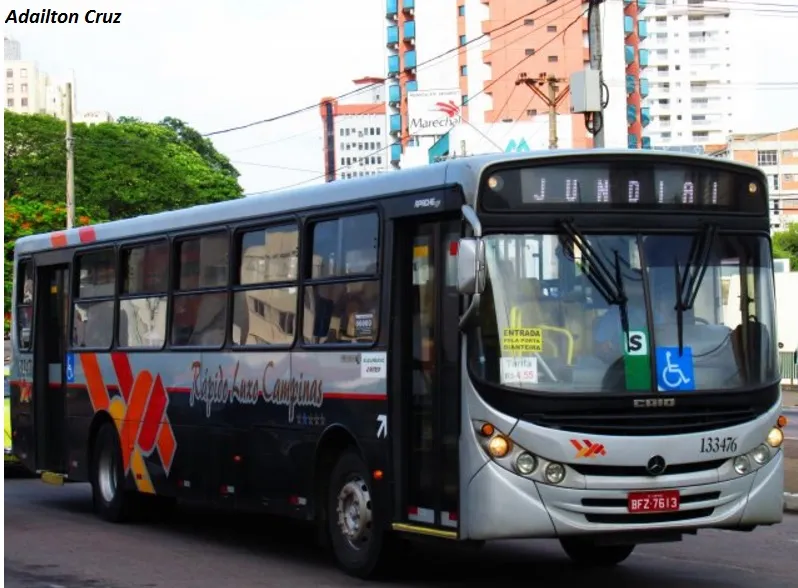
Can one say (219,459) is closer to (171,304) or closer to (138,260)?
(171,304)

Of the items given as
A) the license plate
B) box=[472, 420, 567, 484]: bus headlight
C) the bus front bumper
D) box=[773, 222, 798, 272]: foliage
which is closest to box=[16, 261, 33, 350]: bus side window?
the bus front bumper

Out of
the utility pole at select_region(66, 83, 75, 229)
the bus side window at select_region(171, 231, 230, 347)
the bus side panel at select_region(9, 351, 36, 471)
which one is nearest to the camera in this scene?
the bus side window at select_region(171, 231, 230, 347)

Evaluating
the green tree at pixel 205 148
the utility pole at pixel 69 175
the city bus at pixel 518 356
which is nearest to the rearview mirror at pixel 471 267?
the city bus at pixel 518 356

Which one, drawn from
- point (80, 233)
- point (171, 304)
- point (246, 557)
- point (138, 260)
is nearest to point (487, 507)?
point (246, 557)

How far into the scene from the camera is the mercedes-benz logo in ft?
34.0

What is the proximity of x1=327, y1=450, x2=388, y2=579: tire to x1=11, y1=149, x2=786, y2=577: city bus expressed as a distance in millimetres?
20

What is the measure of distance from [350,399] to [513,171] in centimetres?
234

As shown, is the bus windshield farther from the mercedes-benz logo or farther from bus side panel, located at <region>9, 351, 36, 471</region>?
bus side panel, located at <region>9, 351, 36, 471</region>

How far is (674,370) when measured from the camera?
34.7 ft

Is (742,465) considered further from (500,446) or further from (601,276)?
(500,446)

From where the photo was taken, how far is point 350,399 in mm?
12008

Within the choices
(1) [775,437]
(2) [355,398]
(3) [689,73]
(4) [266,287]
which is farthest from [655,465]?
(3) [689,73]

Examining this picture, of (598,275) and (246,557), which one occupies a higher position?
(598,275)

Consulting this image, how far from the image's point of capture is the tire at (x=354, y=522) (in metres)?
11.7
